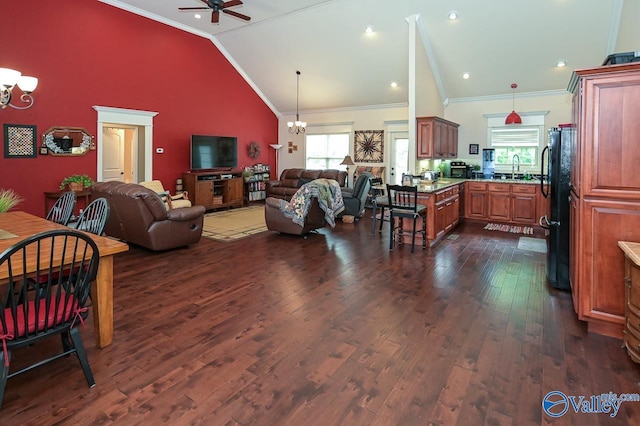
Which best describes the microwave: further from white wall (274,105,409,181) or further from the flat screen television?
the flat screen television

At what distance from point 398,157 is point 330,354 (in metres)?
8.28

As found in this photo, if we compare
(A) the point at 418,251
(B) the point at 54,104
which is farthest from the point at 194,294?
(B) the point at 54,104

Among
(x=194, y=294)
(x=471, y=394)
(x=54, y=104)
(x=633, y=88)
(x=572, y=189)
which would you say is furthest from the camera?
(x=54, y=104)

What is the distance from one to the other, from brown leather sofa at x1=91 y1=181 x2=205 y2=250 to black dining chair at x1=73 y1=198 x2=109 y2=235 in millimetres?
1359

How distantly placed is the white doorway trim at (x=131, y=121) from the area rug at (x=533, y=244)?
7.61 m

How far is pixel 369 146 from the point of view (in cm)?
1061

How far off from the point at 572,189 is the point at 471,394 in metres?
2.36

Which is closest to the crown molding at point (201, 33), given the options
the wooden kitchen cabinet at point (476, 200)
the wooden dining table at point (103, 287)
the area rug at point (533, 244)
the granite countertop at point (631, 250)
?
the wooden dining table at point (103, 287)

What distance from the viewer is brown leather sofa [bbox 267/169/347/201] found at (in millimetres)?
9984

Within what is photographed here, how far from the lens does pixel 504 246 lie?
591 centimetres

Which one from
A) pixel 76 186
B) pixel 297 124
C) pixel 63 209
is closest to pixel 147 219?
pixel 63 209

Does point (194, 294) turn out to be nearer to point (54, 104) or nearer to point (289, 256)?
point (289, 256)

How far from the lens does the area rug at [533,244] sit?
5716 mm

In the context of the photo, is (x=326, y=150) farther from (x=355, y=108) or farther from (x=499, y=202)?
(x=499, y=202)
